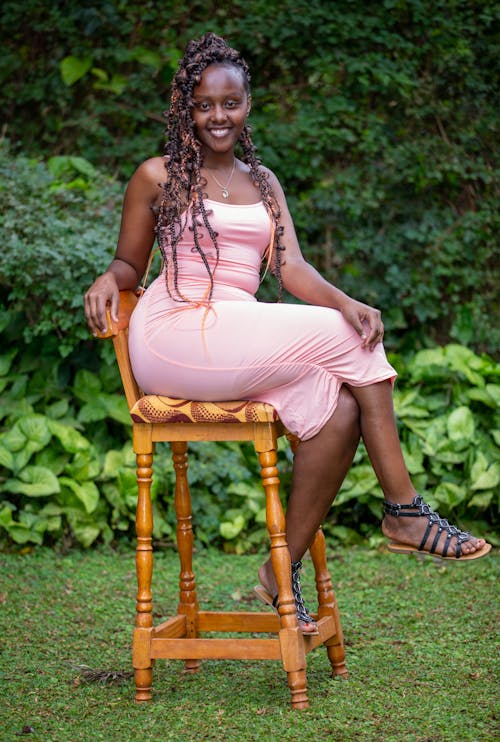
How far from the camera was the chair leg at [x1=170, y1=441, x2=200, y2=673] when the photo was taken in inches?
132

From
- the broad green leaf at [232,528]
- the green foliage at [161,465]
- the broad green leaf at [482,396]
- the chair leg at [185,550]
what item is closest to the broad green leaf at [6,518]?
the green foliage at [161,465]

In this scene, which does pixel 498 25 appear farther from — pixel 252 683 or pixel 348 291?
pixel 252 683

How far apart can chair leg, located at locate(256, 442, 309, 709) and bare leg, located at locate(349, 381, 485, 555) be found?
288 mm

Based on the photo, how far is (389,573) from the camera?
440cm

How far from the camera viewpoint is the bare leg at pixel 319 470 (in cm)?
291

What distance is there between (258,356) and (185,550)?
86 centimetres

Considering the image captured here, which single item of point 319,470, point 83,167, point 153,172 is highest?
point 153,172

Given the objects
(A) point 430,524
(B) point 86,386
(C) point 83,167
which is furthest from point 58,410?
(A) point 430,524

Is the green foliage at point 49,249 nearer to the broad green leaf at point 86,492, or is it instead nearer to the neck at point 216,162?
the broad green leaf at point 86,492

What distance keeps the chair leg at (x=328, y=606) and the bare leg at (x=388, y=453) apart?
1.16 ft

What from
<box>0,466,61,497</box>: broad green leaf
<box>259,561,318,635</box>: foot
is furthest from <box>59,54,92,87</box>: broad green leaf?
<box>259,561,318,635</box>: foot

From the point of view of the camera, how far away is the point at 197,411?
293 cm

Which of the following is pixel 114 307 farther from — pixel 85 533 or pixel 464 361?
pixel 464 361

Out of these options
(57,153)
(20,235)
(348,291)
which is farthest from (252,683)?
(57,153)
